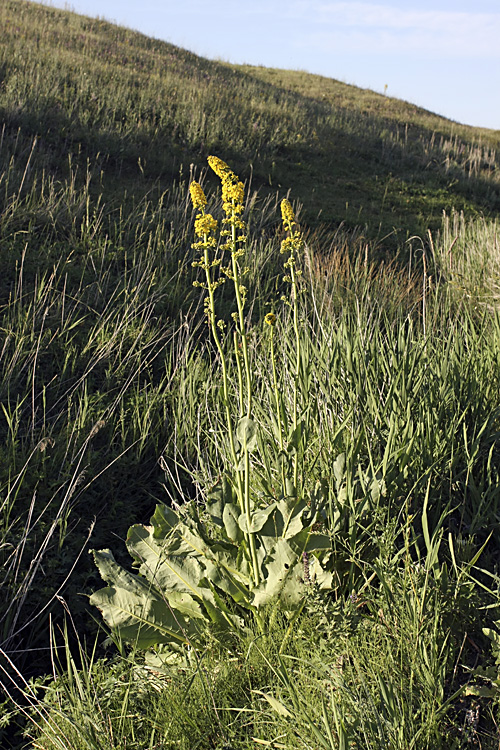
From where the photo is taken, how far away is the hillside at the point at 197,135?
8.52 meters

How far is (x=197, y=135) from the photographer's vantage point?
1011 centimetres

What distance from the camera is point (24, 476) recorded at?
2.88 meters

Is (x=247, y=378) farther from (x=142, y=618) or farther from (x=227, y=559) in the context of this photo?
(x=142, y=618)

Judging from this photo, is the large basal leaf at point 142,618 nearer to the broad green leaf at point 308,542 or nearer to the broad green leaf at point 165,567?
the broad green leaf at point 165,567

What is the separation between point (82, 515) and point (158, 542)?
1054mm

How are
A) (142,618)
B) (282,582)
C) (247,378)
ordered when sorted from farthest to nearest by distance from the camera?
(142,618) → (282,582) → (247,378)

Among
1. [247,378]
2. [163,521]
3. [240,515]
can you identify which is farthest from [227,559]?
[247,378]

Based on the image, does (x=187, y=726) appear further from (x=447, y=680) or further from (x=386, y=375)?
(x=386, y=375)

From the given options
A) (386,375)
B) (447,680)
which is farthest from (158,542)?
(386,375)

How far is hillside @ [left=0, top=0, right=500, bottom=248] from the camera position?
335 inches

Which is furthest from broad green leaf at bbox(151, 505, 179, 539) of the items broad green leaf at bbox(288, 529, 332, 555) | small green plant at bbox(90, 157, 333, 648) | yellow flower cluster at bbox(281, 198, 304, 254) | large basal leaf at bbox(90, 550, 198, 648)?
yellow flower cluster at bbox(281, 198, 304, 254)

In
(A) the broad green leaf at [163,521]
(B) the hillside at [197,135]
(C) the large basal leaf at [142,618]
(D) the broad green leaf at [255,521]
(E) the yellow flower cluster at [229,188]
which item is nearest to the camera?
(E) the yellow flower cluster at [229,188]

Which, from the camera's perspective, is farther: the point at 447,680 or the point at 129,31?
the point at 129,31

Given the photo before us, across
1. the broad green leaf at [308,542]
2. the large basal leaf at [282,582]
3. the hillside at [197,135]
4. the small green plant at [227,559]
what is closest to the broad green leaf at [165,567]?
the small green plant at [227,559]
